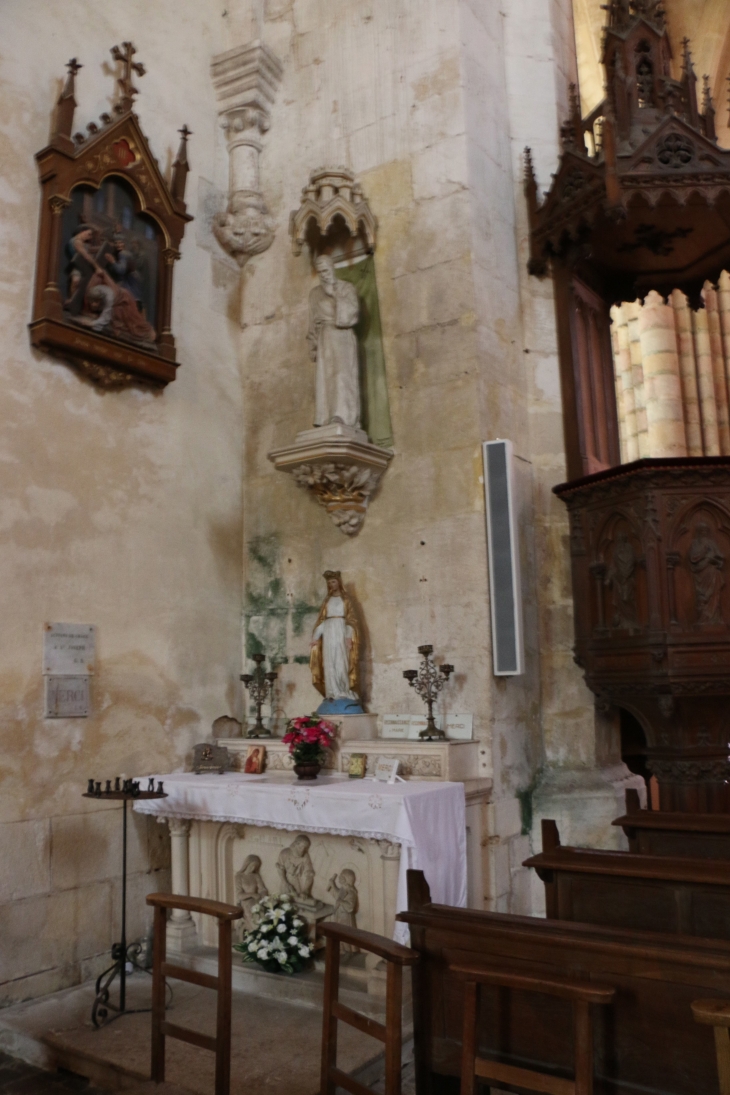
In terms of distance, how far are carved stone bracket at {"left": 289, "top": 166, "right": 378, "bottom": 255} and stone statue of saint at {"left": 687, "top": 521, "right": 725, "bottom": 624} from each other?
137 inches

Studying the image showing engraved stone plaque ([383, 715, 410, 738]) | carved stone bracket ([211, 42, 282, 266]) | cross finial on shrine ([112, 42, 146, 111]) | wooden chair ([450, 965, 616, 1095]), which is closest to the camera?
wooden chair ([450, 965, 616, 1095])

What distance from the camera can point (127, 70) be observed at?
23.0 feet

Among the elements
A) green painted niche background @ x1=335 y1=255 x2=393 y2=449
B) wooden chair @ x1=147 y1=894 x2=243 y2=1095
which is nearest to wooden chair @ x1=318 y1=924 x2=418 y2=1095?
wooden chair @ x1=147 y1=894 x2=243 y2=1095

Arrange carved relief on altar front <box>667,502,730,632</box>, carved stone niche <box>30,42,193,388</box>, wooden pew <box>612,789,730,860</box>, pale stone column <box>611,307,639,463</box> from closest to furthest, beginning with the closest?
wooden pew <box>612,789,730,860</box>
carved relief on altar front <box>667,502,730,632</box>
carved stone niche <box>30,42,193,388</box>
pale stone column <box>611,307,639,463</box>

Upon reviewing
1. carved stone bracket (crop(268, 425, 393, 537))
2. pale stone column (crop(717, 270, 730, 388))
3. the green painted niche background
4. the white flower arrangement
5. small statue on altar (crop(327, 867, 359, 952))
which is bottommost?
the white flower arrangement

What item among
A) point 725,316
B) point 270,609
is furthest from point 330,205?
point 725,316

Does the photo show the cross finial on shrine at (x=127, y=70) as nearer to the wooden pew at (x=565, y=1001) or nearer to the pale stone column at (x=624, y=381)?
the wooden pew at (x=565, y=1001)

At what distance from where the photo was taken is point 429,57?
7430mm

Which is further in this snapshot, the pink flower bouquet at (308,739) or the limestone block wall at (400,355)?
the limestone block wall at (400,355)

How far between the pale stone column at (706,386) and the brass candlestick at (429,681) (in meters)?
7.71

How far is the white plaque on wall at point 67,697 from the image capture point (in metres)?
5.95

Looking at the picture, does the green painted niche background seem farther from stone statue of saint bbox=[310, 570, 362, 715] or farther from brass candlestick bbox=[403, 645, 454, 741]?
brass candlestick bbox=[403, 645, 454, 741]

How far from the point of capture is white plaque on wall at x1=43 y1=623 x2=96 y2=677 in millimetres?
5984

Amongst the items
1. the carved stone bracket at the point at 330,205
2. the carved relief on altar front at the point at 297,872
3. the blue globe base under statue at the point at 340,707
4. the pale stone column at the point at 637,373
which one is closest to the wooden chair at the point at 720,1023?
the carved relief on altar front at the point at 297,872
